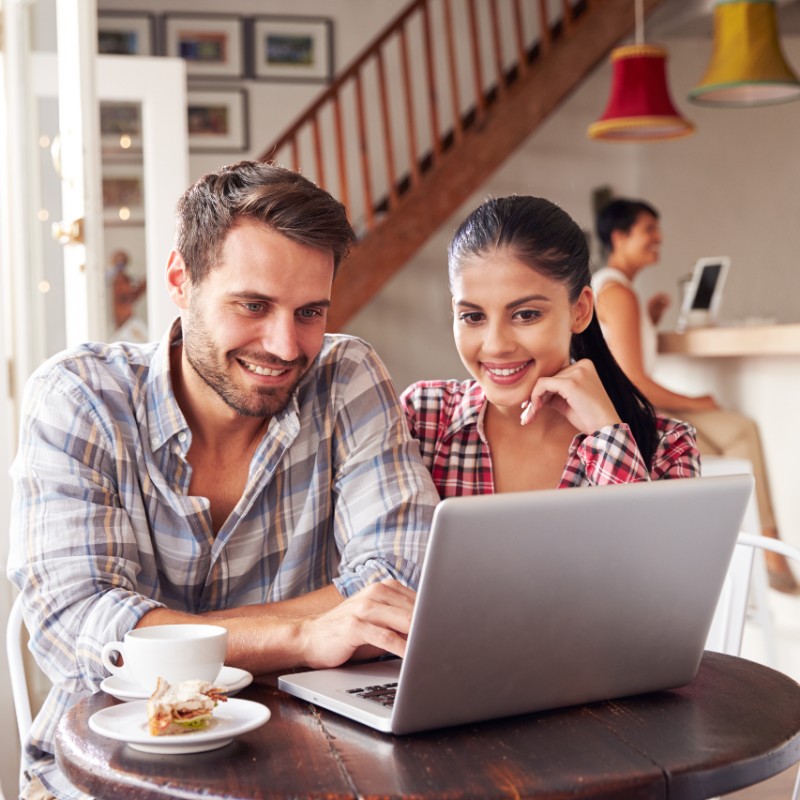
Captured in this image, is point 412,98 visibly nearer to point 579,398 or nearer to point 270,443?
point 579,398

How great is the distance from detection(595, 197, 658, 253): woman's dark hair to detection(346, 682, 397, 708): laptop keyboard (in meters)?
3.46

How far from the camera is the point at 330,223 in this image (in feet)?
4.88

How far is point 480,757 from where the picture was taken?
36.1 inches

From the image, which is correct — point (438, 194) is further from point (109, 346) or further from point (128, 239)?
point (109, 346)

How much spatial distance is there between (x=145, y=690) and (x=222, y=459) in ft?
1.72

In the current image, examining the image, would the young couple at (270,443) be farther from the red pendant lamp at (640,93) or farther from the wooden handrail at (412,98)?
the wooden handrail at (412,98)

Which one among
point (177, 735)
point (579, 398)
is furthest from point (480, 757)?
point (579, 398)

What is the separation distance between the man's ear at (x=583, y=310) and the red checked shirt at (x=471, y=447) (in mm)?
184

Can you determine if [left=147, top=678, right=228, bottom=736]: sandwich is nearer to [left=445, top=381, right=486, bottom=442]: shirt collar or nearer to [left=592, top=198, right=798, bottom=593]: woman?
[left=445, top=381, right=486, bottom=442]: shirt collar

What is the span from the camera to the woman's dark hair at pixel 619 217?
14.2ft

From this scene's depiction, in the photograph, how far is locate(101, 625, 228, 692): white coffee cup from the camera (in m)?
0.99

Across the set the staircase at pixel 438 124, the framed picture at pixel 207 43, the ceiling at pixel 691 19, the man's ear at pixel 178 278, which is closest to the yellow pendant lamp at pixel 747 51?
the ceiling at pixel 691 19

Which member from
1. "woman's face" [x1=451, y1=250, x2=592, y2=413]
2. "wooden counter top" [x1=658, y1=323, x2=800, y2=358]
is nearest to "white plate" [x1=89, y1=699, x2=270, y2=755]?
"woman's face" [x1=451, y1=250, x2=592, y2=413]

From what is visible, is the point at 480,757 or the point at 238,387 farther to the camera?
the point at 238,387
